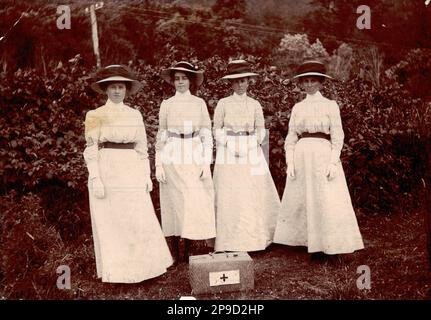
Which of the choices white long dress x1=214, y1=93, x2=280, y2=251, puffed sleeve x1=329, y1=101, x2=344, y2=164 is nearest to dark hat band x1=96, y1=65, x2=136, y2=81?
white long dress x1=214, y1=93, x2=280, y2=251

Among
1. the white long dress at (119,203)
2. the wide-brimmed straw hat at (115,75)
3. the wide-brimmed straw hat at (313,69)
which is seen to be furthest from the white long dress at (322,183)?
Result: the wide-brimmed straw hat at (115,75)

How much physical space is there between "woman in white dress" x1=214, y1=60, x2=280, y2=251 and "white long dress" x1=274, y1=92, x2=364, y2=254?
344 mm

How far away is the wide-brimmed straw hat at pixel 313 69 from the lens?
4078 mm

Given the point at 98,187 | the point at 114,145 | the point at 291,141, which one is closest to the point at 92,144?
the point at 114,145

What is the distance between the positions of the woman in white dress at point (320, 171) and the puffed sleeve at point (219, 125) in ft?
1.90

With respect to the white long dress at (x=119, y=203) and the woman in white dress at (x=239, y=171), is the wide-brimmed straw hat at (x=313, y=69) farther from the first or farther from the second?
the white long dress at (x=119, y=203)

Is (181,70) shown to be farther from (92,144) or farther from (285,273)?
(285,273)

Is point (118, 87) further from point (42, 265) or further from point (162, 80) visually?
point (42, 265)

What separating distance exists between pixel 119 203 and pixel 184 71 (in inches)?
48.2

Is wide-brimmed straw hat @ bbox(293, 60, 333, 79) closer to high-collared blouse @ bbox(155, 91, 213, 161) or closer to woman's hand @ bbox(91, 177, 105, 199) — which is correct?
high-collared blouse @ bbox(155, 91, 213, 161)

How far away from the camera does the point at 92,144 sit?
3.77 m

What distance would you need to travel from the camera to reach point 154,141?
4578 millimetres

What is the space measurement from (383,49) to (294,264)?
2.01 m

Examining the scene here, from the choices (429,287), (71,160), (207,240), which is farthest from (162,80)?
(429,287)
